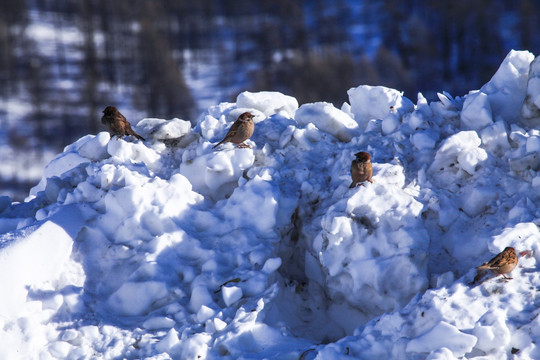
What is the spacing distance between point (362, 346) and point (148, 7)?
20.5m

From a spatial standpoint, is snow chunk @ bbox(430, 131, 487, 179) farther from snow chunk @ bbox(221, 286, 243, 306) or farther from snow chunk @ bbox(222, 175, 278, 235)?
snow chunk @ bbox(221, 286, 243, 306)

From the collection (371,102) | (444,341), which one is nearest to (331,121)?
(371,102)

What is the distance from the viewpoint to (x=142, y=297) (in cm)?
317

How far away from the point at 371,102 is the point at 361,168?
1012 millimetres

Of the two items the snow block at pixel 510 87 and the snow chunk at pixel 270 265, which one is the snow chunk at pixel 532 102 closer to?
the snow block at pixel 510 87

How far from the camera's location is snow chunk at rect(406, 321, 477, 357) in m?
2.48

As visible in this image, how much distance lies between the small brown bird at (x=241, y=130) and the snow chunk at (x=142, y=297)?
2.97 feet

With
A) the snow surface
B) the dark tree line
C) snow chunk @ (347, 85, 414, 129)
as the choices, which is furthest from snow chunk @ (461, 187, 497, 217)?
the dark tree line

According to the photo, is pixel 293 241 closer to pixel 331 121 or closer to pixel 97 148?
pixel 331 121

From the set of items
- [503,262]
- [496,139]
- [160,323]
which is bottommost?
[160,323]

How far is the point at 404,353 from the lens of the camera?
2594mm

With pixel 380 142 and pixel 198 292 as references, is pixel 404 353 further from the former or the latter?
pixel 380 142

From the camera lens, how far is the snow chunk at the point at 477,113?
3551 millimetres

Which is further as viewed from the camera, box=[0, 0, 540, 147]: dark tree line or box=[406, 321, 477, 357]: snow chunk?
box=[0, 0, 540, 147]: dark tree line
